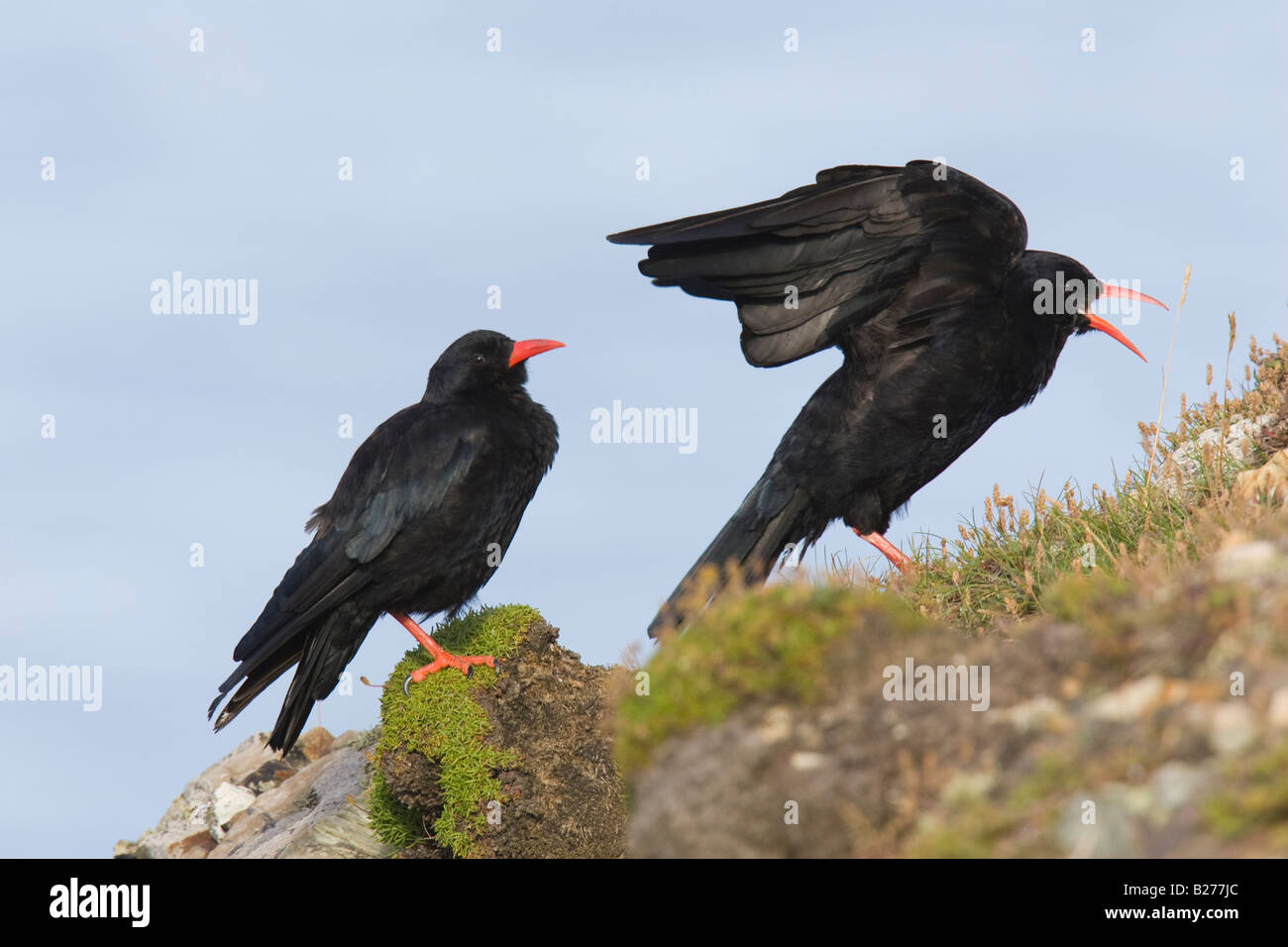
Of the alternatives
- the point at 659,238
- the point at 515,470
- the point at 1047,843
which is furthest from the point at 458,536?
the point at 1047,843

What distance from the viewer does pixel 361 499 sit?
7.93 meters

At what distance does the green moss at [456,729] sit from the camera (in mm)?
7617

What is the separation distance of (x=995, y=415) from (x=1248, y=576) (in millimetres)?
4919

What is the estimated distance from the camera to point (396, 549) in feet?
25.5

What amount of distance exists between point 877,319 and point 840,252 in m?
0.68

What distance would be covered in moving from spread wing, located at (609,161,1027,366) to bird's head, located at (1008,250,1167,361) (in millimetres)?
203

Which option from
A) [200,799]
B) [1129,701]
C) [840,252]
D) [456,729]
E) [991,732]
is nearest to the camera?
[1129,701]

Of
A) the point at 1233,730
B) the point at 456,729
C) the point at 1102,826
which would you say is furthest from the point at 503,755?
the point at 1233,730

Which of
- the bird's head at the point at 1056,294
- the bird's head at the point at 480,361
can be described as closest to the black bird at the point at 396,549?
the bird's head at the point at 480,361

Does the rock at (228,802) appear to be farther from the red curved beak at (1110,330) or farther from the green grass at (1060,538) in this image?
the red curved beak at (1110,330)

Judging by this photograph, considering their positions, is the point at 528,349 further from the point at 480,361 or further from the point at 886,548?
the point at 886,548

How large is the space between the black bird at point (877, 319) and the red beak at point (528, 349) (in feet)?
3.52
